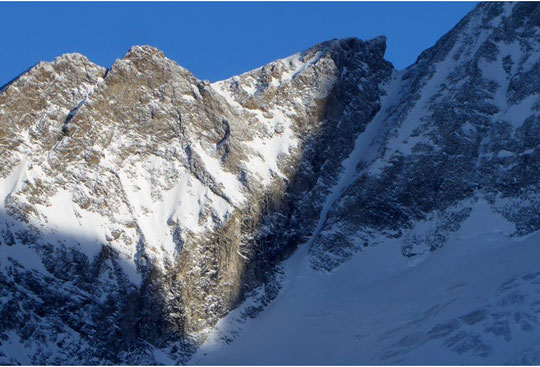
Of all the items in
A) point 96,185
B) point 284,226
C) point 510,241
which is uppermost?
point 96,185

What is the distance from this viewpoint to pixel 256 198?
137125mm

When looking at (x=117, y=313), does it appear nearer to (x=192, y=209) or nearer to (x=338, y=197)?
(x=192, y=209)

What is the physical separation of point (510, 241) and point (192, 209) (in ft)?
105

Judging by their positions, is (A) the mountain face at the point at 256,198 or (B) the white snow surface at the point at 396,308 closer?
(B) the white snow surface at the point at 396,308

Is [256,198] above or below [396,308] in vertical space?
above

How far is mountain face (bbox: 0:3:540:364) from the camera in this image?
120 m

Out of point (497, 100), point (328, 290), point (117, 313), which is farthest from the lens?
point (497, 100)

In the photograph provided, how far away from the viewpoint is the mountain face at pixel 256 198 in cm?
11962

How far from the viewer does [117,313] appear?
12162cm

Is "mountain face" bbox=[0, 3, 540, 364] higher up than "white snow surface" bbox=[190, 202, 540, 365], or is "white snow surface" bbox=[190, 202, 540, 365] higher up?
"mountain face" bbox=[0, 3, 540, 364]

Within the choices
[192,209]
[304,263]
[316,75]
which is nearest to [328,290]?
[304,263]

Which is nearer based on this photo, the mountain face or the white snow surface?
the white snow surface

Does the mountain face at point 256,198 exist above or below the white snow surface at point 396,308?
above

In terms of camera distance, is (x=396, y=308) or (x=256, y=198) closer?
(x=396, y=308)
